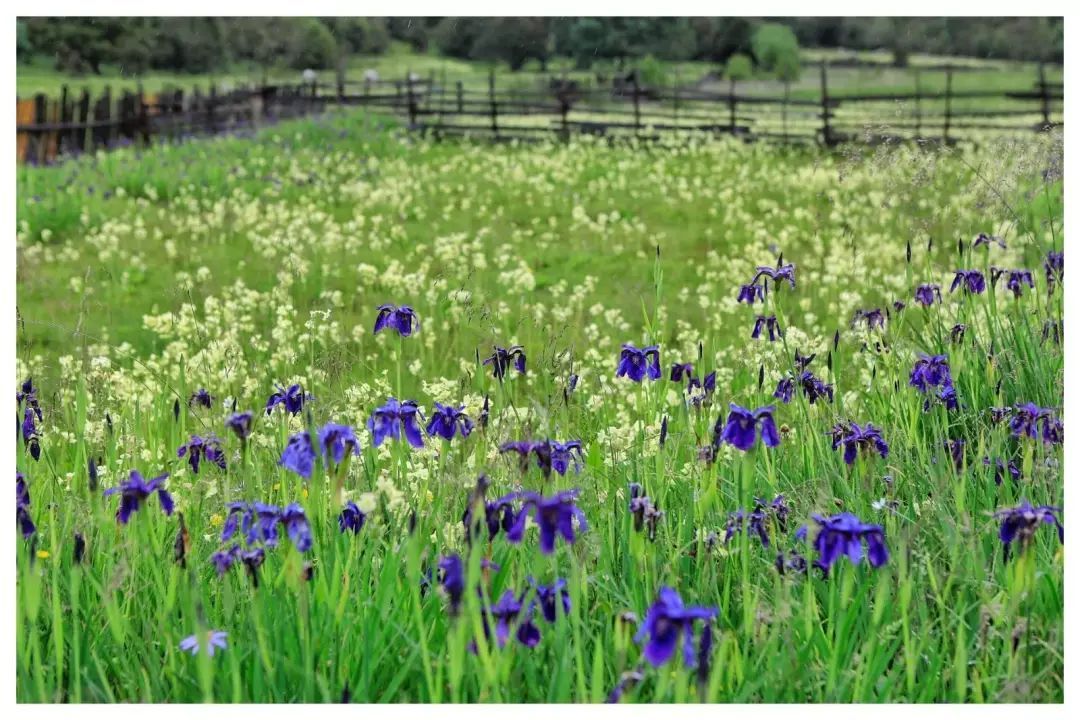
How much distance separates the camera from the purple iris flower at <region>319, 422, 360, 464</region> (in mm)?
2523

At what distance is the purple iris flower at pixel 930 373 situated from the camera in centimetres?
381

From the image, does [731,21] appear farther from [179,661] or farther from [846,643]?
[179,661]

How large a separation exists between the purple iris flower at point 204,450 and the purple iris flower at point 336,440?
0.82 metres

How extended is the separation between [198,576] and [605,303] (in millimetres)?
5379

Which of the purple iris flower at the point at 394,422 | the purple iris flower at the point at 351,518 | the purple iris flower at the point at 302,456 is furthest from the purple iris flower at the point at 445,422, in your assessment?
the purple iris flower at the point at 302,456

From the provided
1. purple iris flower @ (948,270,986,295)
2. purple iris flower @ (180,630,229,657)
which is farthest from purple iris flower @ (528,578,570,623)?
purple iris flower @ (948,270,986,295)

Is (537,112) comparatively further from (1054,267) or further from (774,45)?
(1054,267)

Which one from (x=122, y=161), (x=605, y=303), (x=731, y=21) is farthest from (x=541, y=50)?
(x=122, y=161)

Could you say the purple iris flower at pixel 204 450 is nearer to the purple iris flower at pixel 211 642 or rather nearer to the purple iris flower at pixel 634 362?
the purple iris flower at pixel 211 642

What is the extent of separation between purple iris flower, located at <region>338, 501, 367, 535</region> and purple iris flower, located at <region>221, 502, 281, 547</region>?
0.82 feet

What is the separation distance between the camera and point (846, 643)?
9.64 ft

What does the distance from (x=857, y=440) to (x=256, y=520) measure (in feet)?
5.62

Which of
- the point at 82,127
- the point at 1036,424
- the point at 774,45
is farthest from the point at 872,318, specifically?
the point at 82,127

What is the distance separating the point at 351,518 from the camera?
3.09m
